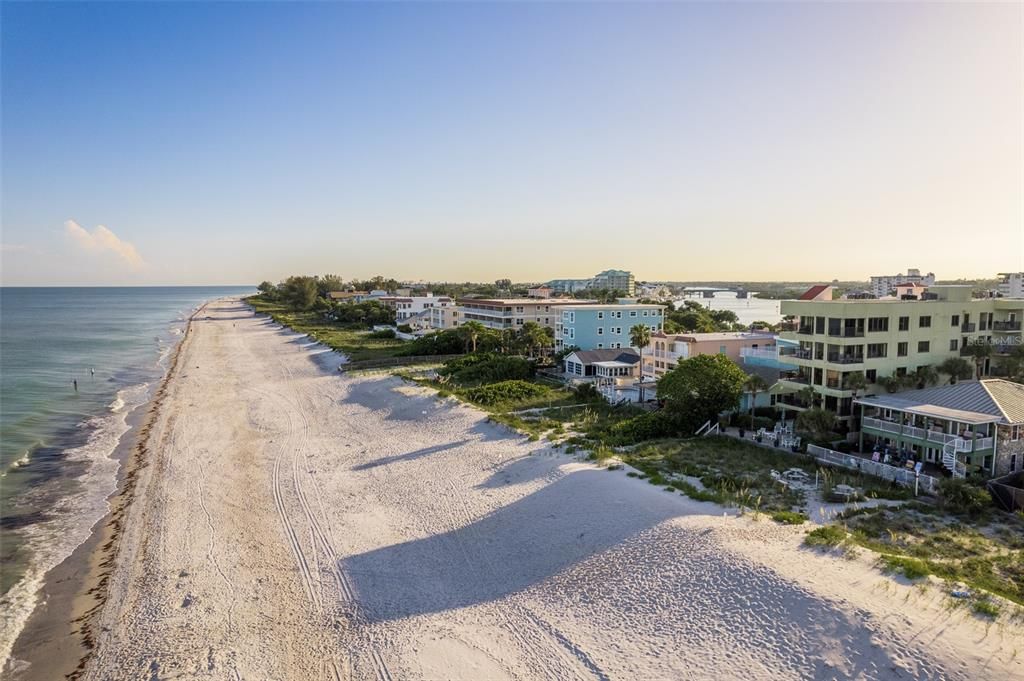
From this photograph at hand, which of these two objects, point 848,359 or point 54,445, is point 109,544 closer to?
point 54,445

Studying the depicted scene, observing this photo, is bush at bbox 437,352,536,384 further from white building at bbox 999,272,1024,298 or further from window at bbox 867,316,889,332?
white building at bbox 999,272,1024,298

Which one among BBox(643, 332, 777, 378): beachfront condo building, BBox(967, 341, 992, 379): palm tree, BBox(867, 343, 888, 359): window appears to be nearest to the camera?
BBox(867, 343, 888, 359): window

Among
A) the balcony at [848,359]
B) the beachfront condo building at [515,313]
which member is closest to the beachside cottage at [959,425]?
the balcony at [848,359]

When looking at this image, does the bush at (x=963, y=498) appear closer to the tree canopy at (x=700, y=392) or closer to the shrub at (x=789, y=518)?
the shrub at (x=789, y=518)

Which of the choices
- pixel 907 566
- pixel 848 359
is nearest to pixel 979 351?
pixel 848 359

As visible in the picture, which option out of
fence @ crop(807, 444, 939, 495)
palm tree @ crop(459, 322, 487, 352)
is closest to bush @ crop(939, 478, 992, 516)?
fence @ crop(807, 444, 939, 495)
